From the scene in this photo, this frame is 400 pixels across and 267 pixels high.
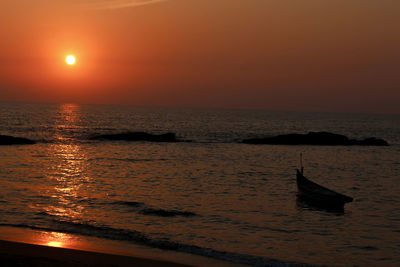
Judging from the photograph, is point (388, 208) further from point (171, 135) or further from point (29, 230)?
point (171, 135)

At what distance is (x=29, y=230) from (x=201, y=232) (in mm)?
7437

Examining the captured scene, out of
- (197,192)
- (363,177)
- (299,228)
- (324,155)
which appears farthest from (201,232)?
(324,155)

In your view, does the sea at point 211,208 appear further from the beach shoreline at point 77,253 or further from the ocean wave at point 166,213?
the beach shoreline at point 77,253

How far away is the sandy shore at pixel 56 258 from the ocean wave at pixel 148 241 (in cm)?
212

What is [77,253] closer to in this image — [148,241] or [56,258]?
[56,258]

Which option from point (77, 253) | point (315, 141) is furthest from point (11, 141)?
point (77, 253)

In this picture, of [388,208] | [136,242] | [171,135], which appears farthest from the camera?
[171,135]

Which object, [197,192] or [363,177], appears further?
[363,177]

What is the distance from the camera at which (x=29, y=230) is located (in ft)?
61.7

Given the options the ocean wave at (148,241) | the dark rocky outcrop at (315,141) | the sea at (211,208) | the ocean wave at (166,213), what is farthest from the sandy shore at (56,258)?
the dark rocky outcrop at (315,141)

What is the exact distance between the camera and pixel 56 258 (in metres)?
14.5

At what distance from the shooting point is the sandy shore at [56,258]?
13859mm

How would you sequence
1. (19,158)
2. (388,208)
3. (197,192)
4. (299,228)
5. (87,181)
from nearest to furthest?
(299,228) < (388,208) < (197,192) < (87,181) < (19,158)

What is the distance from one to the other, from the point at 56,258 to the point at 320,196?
17.1 meters
